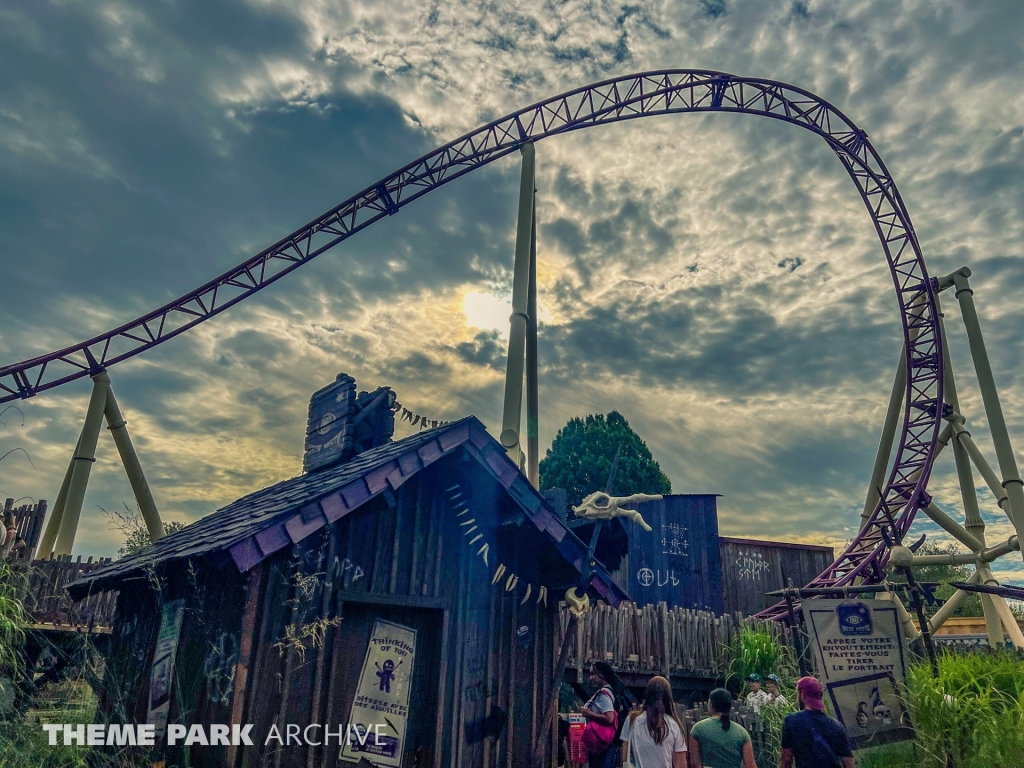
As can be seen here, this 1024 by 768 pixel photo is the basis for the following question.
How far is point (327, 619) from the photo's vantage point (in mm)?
6270

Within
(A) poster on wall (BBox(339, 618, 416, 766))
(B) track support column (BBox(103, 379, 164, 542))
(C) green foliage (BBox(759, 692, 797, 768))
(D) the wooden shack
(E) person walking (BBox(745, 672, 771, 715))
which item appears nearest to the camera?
(D) the wooden shack

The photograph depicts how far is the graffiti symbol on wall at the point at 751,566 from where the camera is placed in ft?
73.7

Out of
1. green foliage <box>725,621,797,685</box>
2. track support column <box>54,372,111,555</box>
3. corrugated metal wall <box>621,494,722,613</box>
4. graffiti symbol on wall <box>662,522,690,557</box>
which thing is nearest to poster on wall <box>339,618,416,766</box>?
green foliage <box>725,621,797,685</box>

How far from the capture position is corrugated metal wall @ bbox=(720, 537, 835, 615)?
2217cm

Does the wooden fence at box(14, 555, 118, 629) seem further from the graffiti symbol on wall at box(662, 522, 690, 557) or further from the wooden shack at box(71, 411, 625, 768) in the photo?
the graffiti symbol on wall at box(662, 522, 690, 557)

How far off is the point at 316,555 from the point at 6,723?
277cm

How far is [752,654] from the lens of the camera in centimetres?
1388

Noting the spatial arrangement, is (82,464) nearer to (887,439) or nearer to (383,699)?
(383,699)

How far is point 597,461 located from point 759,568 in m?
9.52

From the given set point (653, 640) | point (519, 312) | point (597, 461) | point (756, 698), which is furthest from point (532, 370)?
point (597, 461)

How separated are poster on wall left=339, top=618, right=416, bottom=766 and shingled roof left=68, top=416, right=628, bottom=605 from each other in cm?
150

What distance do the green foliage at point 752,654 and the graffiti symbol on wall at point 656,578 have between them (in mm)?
6410

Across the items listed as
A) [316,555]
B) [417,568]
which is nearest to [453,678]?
[417,568]

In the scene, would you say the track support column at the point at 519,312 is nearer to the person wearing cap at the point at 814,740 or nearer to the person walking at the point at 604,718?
the person walking at the point at 604,718
